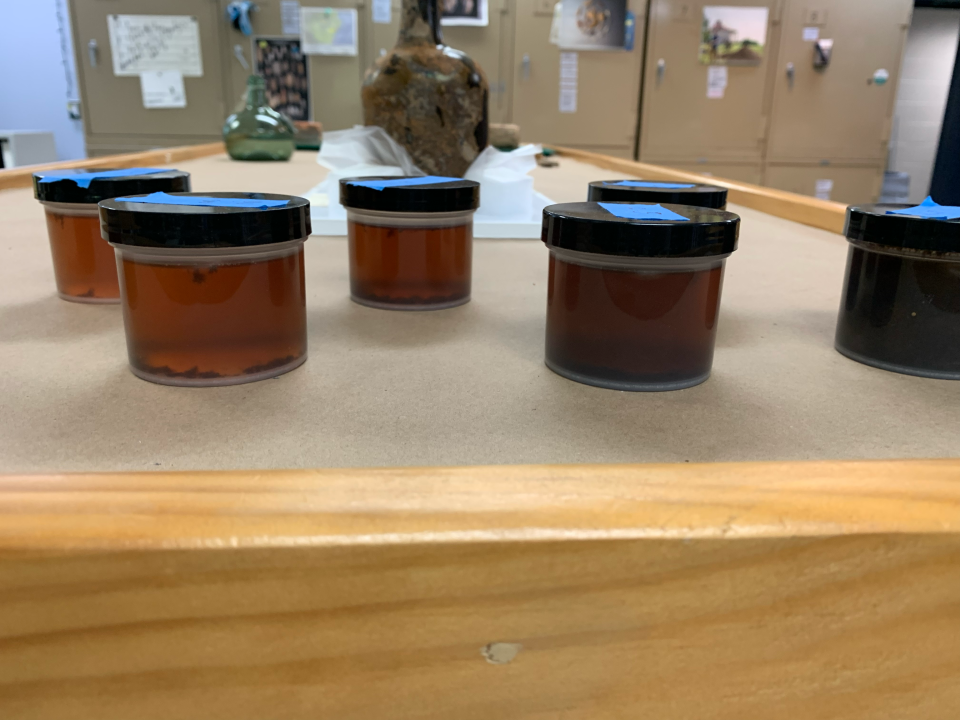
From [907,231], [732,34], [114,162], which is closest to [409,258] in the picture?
[907,231]

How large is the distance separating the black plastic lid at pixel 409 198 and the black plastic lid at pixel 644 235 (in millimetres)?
170

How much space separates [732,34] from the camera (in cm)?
357

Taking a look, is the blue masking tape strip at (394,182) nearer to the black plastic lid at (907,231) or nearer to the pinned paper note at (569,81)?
the black plastic lid at (907,231)

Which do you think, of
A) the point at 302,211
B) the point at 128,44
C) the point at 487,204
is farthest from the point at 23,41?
the point at 302,211

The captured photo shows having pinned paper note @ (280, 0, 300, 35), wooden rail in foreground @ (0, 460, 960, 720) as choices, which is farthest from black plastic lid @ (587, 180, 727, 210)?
pinned paper note @ (280, 0, 300, 35)

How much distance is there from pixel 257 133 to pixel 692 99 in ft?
8.03

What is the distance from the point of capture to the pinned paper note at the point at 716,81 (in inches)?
142

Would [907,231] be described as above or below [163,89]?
below

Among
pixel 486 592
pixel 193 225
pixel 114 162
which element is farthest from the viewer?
pixel 114 162

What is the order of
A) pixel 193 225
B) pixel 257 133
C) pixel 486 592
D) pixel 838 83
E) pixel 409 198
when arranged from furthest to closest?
pixel 838 83
pixel 257 133
pixel 409 198
pixel 193 225
pixel 486 592

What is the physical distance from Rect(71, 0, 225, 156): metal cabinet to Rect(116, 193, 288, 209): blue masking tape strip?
3.36 m

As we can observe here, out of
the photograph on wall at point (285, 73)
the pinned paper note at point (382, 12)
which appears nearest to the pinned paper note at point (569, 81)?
the pinned paper note at point (382, 12)

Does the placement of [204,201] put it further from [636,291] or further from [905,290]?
[905,290]

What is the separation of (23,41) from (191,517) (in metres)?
4.87
